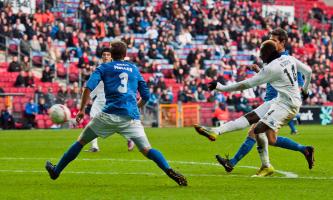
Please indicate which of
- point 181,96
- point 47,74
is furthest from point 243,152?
point 181,96

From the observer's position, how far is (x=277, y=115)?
512 inches

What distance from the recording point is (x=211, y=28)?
47.6 meters

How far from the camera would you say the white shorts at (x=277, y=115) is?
13.0 meters

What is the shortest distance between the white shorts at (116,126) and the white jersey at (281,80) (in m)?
1.41

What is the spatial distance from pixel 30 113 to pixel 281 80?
23183mm

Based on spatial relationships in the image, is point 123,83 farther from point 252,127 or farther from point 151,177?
point 252,127

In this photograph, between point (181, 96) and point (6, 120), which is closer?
point (6, 120)

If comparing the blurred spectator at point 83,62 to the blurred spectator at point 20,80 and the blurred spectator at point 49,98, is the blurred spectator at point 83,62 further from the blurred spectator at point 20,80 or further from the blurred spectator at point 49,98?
the blurred spectator at point 20,80

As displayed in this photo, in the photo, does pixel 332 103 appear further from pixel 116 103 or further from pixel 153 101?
pixel 116 103

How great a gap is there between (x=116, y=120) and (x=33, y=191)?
1.48 meters

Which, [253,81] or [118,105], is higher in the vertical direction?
[253,81]

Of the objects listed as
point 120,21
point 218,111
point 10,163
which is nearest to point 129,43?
point 120,21

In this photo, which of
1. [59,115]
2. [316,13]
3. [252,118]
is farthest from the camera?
[316,13]

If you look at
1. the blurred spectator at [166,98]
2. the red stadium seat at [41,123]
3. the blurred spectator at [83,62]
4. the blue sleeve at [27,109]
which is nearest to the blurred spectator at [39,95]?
the blue sleeve at [27,109]
